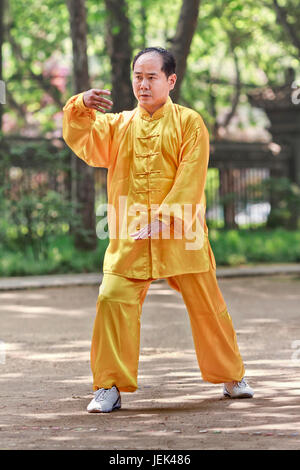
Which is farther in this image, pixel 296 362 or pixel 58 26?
pixel 58 26

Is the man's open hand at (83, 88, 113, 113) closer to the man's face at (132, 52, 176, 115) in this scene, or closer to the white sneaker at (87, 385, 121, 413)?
the man's face at (132, 52, 176, 115)

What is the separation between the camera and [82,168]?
57.2 feet

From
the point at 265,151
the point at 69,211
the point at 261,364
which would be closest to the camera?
the point at 261,364

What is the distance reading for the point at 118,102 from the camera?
1772 cm

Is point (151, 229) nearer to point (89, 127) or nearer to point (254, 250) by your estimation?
point (89, 127)

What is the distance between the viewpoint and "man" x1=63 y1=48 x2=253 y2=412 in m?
5.82

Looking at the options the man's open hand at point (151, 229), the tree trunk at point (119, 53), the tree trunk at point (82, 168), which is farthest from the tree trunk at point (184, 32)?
the man's open hand at point (151, 229)

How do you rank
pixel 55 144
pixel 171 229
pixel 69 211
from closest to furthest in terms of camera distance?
pixel 171 229 → pixel 69 211 → pixel 55 144

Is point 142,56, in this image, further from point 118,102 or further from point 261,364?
point 118,102

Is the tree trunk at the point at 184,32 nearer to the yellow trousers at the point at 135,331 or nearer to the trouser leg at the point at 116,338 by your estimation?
the yellow trousers at the point at 135,331

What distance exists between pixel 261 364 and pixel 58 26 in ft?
68.8

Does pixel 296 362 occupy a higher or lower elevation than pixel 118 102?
lower

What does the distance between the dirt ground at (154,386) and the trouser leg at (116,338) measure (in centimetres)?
20
